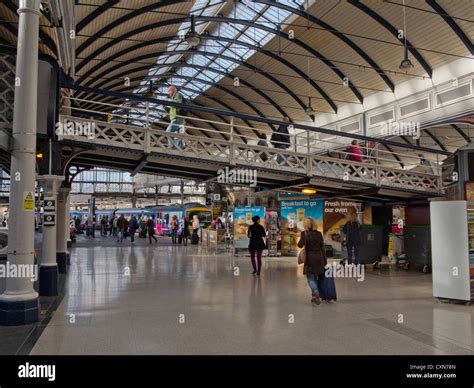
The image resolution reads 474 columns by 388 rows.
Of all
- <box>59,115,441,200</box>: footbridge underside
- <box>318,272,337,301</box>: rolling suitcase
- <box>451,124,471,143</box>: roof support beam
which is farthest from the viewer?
<box>451,124,471,143</box>: roof support beam

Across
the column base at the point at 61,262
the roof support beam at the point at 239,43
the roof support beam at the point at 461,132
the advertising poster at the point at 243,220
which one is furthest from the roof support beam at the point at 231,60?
the column base at the point at 61,262

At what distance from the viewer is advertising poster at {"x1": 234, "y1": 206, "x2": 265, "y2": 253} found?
708 inches

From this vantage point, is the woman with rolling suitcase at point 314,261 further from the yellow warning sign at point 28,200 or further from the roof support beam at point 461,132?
the roof support beam at point 461,132

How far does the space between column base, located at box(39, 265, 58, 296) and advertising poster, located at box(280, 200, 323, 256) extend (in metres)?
10.7

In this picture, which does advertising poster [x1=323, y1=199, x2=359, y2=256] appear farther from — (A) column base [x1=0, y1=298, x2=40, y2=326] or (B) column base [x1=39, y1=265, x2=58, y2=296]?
(A) column base [x1=0, y1=298, x2=40, y2=326]

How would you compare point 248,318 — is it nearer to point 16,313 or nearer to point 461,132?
point 16,313

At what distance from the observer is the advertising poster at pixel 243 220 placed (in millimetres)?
17984

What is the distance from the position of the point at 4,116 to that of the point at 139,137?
331cm

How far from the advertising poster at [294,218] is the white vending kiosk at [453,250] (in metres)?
8.76

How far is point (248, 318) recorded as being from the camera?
271 inches

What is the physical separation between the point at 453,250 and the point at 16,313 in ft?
24.5

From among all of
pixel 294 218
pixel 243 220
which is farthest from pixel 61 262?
pixel 294 218

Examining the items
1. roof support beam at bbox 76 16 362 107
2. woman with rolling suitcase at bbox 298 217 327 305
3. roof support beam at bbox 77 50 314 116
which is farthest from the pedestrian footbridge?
roof support beam at bbox 77 50 314 116
